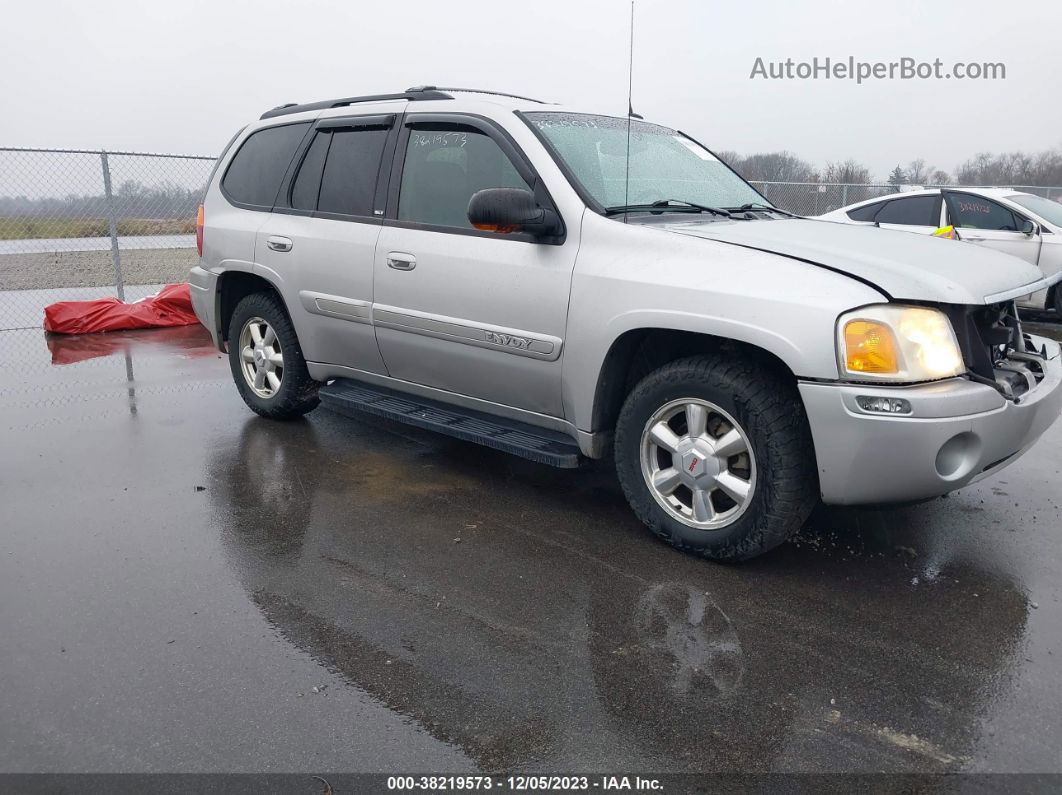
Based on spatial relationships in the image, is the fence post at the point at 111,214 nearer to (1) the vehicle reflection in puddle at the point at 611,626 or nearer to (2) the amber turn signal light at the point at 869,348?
(1) the vehicle reflection in puddle at the point at 611,626

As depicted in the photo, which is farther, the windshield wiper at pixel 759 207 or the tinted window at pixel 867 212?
the tinted window at pixel 867 212

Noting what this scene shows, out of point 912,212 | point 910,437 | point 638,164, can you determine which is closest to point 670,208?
point 638,164

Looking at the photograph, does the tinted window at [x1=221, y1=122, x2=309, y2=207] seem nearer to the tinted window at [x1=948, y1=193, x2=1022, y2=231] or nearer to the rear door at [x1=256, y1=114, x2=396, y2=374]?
the rear door at [x1=256, y1=114, x2=396, y2=374]

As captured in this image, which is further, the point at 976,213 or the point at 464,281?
the point at 976,213

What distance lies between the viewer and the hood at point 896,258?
3270 mm

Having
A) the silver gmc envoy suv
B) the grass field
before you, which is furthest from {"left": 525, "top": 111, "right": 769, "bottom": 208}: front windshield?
the grass field

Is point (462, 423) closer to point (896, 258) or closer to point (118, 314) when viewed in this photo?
point (896, 258)

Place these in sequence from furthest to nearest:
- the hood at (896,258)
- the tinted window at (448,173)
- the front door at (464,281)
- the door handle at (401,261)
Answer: the door handle at (401,261) → the tinted window at (448,173) → the front door at (464,281) → the hood at (896,258)

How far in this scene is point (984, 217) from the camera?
10102mm

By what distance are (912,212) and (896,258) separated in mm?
7520

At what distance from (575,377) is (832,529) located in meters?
1.42

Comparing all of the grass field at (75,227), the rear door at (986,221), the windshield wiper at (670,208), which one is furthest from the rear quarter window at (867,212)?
the grass field at (75,227)

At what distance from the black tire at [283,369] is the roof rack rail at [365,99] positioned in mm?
1202

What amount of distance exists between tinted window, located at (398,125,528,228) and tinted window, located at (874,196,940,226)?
23.6ft
